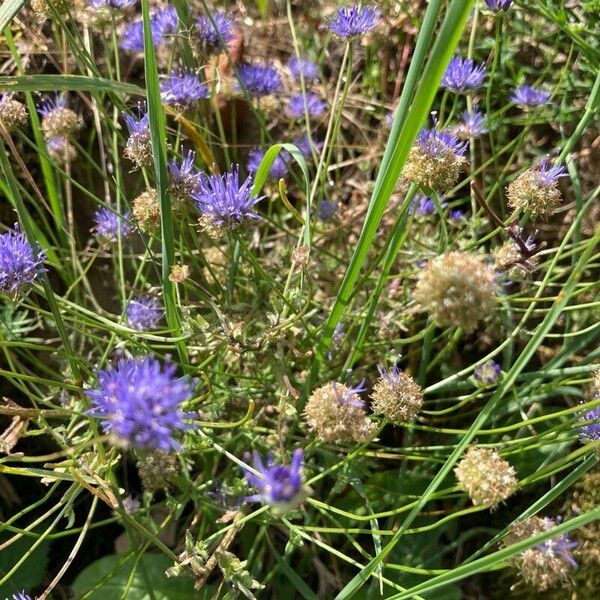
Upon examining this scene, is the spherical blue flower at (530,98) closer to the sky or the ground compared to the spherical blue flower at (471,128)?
closer to the sky

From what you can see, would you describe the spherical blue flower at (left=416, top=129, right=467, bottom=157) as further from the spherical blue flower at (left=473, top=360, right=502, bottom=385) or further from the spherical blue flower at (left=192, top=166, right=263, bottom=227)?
the spherical blue flower at (left=473, top=360, right=502, bottom=385)

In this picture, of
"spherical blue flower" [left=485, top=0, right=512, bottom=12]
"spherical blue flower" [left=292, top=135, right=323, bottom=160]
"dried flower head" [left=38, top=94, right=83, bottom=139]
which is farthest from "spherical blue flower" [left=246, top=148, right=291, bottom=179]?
"spherical blue flower" [left=485, top=0, right=512, bottom=12]

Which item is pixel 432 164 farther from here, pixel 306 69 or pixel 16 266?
pixel 306 69

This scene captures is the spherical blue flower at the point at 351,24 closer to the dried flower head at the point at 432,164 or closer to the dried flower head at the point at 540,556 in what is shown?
the dried flower head at the point at 432,164

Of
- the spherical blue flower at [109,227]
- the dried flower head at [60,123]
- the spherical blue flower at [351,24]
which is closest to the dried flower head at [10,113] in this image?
the dried flower head at [60,123]

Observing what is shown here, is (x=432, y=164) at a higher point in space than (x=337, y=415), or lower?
higher

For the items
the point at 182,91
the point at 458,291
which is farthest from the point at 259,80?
the point at 458,291
